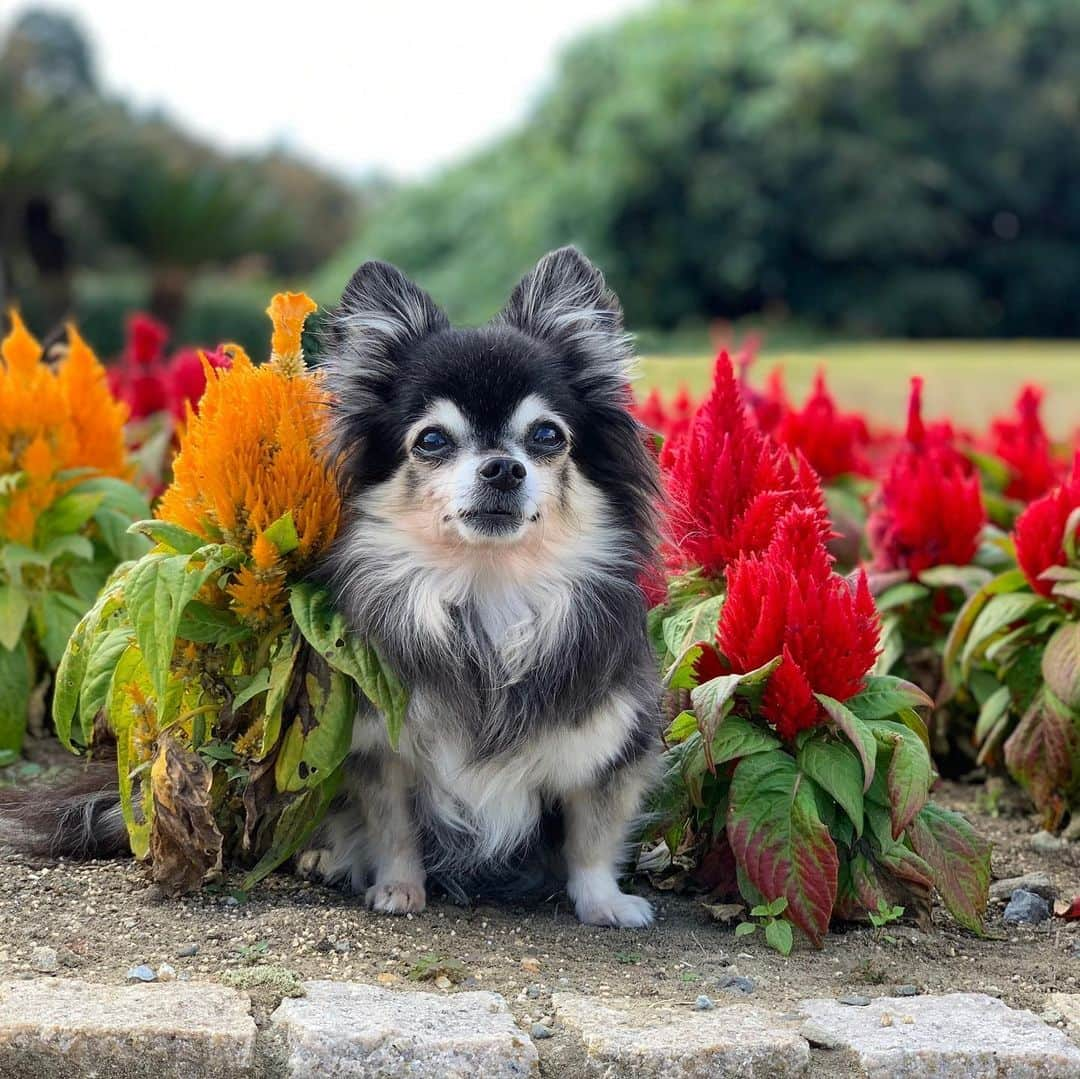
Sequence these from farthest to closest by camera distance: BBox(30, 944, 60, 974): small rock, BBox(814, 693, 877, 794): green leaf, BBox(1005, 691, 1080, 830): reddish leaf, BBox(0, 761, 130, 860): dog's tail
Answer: BBox(1005, 691, 1080, 830): reddish leaf → BBox(0, 761, 130, 860): dog's tail → BBox(814, 693, 877, 794): green leaf → BBox(30, 944, 60, 974): small rock

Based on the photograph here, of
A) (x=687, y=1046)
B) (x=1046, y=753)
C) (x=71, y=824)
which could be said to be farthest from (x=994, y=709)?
(x=71, y=824)

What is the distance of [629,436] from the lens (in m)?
3.25

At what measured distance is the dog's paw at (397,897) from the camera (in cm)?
318

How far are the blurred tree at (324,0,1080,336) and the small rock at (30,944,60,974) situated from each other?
1984 centimetres

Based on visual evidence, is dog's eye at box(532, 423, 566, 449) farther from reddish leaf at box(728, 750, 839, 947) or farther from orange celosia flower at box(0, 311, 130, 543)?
orange celosia flower at box(0, 311, 130, 543)

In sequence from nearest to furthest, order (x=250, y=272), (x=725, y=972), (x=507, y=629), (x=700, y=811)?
1. (x=725, y=972)
2. (x=507, y=629)
3. (x=700, y=811)
4. (x=250, y=272)

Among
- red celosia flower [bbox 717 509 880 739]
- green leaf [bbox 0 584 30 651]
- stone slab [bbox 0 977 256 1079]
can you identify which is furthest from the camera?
green leaf [bbox 0 584 30 651]

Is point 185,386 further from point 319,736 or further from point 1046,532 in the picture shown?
point 1046,532

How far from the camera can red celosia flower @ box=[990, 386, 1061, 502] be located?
5.21 m

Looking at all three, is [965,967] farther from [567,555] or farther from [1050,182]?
[1050,182]

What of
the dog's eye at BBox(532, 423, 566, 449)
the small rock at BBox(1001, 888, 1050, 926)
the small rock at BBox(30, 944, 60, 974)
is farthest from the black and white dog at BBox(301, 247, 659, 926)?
the small rock at BBox(1001, 888, 1050, 926)

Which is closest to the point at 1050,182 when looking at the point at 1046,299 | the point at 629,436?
the point at 1046,299

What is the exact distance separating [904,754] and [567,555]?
836mm

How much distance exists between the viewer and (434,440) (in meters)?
3.06
